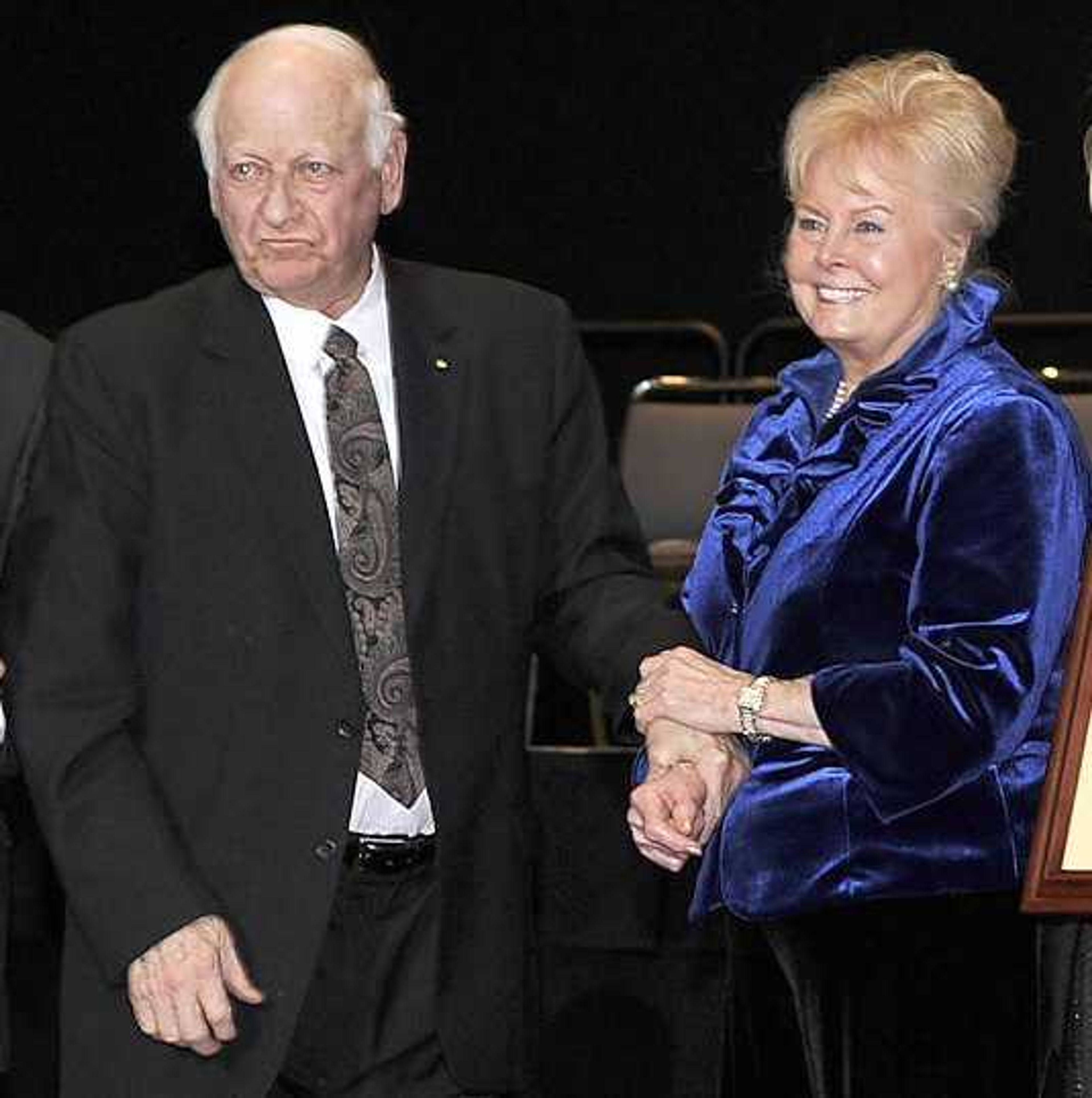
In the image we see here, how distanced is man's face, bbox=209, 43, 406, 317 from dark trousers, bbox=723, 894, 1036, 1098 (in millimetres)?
980

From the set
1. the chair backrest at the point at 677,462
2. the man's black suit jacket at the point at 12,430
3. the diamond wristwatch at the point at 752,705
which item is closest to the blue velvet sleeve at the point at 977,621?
the diamond wristwatch at the point at 752,705

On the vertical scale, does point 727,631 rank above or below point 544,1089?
above

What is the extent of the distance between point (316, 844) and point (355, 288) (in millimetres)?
705

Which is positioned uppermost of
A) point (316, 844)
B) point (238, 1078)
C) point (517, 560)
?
point (517, 560)

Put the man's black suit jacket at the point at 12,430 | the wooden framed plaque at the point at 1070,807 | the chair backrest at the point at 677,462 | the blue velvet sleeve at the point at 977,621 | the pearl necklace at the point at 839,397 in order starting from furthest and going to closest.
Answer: the chair backrest at the point at 677,462, the man's black suit jacket at the point at 12,430, the pearl necklace at the point at 839,397, the blue velvet sleeve at the point at 977,621, the wooden framed plaque at the point at 1070,807

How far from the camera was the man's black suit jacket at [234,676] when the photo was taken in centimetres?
330

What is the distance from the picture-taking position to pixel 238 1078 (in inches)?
131

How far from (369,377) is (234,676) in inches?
16.7

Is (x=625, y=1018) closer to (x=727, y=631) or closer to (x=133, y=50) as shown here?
(x=727, y=631)

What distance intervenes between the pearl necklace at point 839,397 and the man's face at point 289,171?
628mm

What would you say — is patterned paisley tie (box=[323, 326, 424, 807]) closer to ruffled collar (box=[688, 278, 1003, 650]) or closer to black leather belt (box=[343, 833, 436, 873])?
black leather belt (box=[343, 833, 436, 873])

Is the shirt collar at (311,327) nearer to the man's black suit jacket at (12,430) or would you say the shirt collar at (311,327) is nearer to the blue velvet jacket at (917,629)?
the man's black suit jacket at (12,430)

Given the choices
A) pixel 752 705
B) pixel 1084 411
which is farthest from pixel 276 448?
pixel 1084 411

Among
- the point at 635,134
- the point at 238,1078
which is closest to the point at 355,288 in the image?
the point at 238,1078
